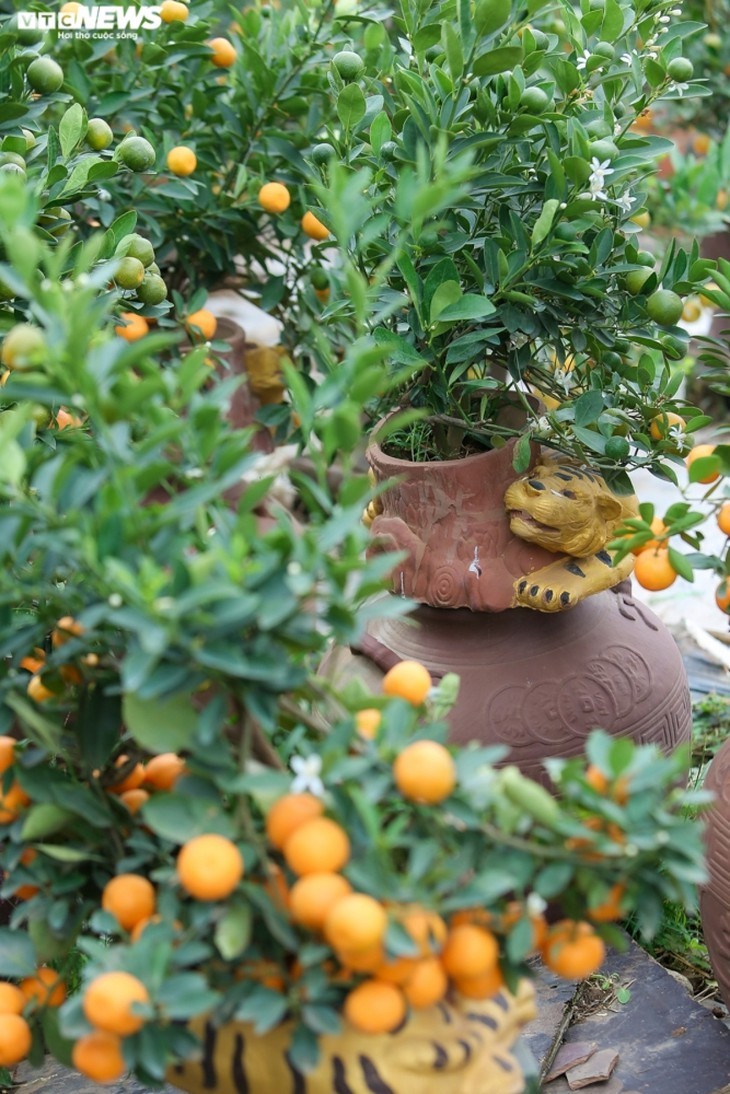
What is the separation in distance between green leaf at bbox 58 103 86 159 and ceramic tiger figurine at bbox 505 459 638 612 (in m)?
0.65

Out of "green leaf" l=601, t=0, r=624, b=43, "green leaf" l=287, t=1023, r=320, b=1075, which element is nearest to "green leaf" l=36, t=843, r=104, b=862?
"green leaf" l=287, t=1023, r=320, b=1075

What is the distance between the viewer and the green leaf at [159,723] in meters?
0.83

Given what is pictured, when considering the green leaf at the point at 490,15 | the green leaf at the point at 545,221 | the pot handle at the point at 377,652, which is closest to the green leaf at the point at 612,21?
the green leaf at the point at 490,15

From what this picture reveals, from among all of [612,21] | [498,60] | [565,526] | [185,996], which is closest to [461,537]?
[565,526]

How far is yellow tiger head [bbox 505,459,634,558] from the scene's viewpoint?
55.8 inches

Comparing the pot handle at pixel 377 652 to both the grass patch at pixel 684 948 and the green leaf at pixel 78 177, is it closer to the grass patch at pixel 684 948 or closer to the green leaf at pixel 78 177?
the grass patch at pixel 684 948

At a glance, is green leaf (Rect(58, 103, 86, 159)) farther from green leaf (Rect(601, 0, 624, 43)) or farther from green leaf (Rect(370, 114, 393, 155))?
green leaf (Rect(601, 0, 624, 43))

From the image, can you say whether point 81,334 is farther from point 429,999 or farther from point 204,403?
point 429,999

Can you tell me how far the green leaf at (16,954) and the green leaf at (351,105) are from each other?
3.17 feet

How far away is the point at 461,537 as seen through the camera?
1448 mm

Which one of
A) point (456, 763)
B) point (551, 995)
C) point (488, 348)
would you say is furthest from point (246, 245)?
point (456, 763)

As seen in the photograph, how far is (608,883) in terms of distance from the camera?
825 mm

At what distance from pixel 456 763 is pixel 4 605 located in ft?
1.20

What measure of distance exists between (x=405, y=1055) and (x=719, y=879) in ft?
1.76
